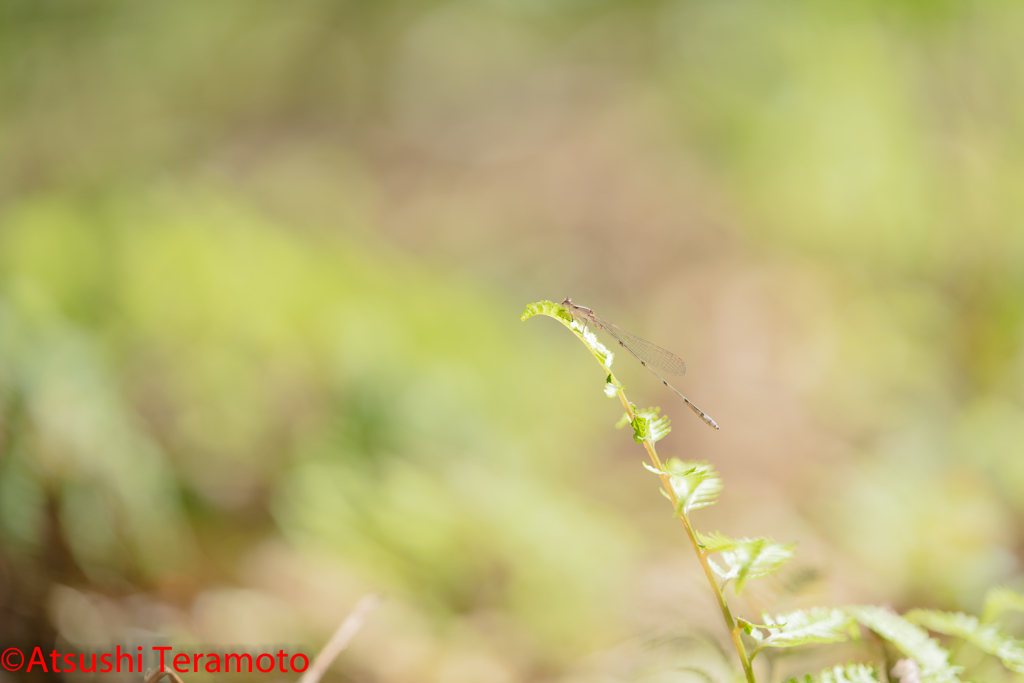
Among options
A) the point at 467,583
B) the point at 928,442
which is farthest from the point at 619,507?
the point at 928,442

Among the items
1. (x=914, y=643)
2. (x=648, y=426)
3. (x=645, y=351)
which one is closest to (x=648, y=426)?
(x=648, y=426)

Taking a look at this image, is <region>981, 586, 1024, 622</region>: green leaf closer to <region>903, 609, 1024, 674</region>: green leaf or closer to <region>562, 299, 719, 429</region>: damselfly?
<region>903, 609, 1024, 674</region>: green leaf

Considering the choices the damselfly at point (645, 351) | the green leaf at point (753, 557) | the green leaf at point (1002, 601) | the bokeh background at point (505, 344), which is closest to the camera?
the green leaf at point (753, 557)

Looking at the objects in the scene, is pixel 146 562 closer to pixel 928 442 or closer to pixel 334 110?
pixel 928 442

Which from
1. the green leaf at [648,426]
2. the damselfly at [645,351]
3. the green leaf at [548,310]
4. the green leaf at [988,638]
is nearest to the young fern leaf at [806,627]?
the green leaf at [988,638]

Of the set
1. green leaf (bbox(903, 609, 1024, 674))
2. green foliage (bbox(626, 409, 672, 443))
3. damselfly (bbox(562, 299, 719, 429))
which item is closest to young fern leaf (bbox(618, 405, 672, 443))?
green foliage (bbox(626, 409, 672, 443))

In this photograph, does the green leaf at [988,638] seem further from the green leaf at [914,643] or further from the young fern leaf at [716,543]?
→ the young fern leaf at [716,543]

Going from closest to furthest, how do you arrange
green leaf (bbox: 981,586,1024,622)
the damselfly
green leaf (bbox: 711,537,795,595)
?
green leaf (bbox: 711,537,795,595), green leaf (bbox: 981,586,1024,622), the damselfly
